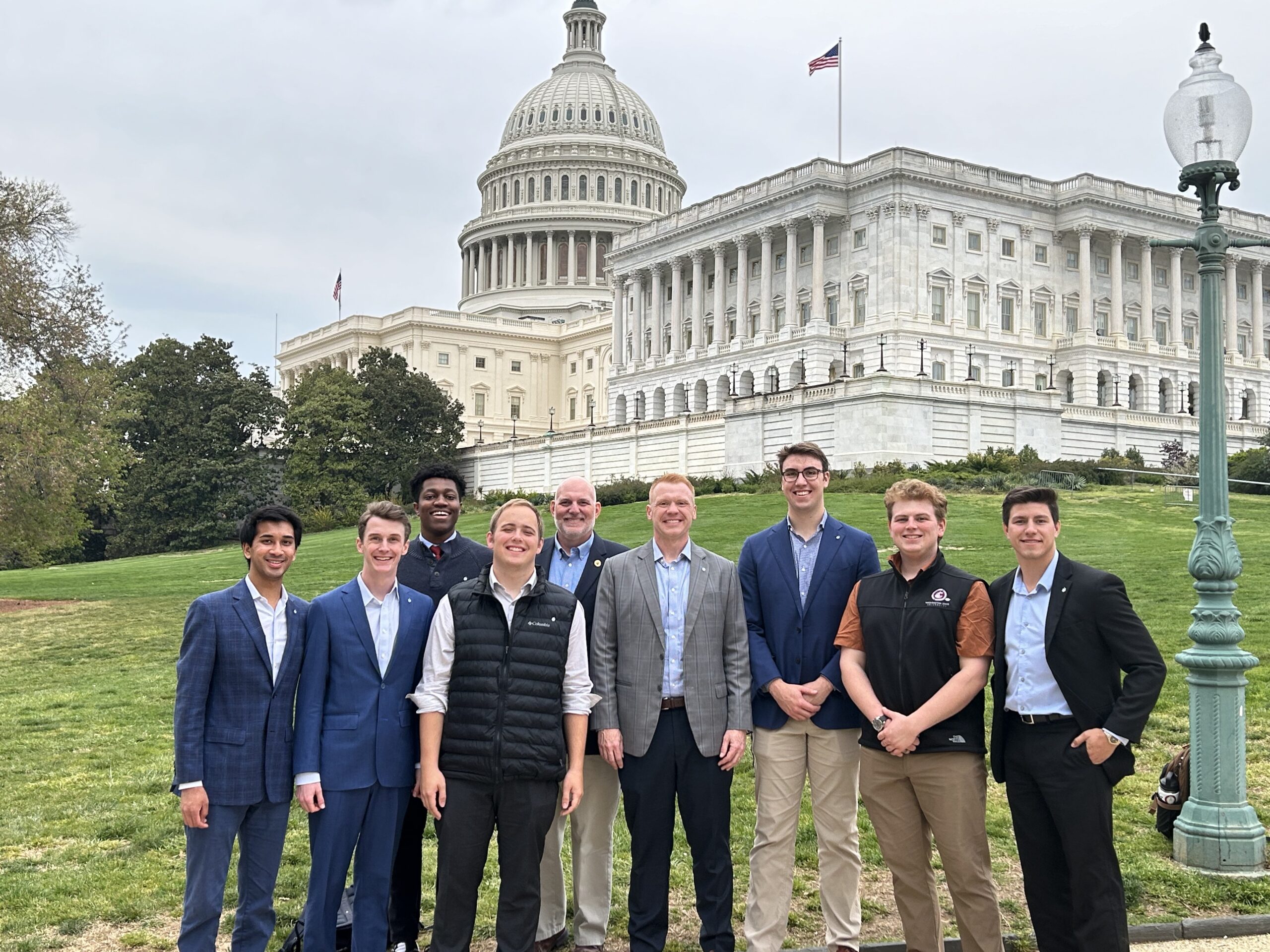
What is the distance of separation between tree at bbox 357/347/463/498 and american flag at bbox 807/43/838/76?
27.3 m

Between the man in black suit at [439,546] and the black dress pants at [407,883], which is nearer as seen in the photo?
the black dress pants at [407,883]

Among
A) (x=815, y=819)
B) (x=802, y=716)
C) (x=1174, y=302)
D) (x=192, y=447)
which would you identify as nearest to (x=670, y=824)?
(x=815, y=819)

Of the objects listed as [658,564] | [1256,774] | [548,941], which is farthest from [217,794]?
[1256,774]

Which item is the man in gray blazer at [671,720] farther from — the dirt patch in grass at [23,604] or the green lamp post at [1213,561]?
the dirt patch in grass at [23,604]

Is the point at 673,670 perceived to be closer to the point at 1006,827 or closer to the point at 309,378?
the point at 1006,827

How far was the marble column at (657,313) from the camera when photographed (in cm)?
8744

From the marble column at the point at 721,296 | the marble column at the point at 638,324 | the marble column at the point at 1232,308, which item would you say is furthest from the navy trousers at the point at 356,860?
the marble column at the point at 1232,308

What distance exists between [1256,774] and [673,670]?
20.7ft

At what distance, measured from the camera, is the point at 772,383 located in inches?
2990

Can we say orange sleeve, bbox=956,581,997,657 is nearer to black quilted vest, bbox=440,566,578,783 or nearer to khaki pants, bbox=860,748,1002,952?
khaki pants, bbox=860,748,1002,952

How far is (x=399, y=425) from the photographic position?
70.6 m

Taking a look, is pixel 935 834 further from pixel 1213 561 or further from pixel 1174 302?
pixel 1174 302

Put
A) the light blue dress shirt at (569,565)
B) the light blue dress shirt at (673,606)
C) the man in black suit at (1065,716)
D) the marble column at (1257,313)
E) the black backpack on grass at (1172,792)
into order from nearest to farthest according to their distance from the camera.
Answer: the man in black suit at (1065,716)
the light blue dress shirt at (673,606)
the light blue dress shirt at (569,565)
the black backpack on grass at (1172,792)
the marble column at (1257,313)

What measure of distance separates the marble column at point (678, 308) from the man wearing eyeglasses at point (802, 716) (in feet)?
252
